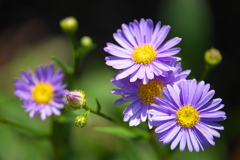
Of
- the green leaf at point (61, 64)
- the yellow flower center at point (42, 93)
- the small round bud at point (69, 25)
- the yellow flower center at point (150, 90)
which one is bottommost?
the yellow flower center at point (150, 90)

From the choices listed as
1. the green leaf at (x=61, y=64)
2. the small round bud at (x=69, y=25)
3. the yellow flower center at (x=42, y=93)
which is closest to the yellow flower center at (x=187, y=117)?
the green leaf at (x=61, y=64)

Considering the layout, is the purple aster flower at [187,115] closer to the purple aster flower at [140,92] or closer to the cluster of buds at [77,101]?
the purple aster flower at [140,92]

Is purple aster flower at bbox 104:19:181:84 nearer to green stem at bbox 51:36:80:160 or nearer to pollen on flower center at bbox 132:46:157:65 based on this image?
pollen on flower center at bbox 132:46:157:65

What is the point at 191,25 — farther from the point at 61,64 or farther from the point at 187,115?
the point at 187,115

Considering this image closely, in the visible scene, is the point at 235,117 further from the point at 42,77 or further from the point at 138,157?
the point at 42,77

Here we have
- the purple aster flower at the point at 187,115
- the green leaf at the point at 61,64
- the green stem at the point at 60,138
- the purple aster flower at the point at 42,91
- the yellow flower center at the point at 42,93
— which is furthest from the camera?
the green stem at the point at 60,138

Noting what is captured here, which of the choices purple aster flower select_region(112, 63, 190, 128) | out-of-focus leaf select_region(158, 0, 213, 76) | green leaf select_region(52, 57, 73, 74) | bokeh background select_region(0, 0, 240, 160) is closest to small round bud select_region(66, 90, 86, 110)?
purple aster flower select_region(112, 63, 190, 128)

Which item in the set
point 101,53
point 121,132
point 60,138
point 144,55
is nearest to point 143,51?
point 144,55

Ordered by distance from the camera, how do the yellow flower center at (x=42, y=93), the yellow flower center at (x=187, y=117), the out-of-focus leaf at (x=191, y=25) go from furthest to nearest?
1. the out-of-focus leaf at (x=191, y=25)
2. the yellow flower center at (x=42, y=93)
3. the yellow flower center at (x=187, y=117)

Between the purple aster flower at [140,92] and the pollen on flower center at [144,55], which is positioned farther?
the pollen on flower center at [144,55]
